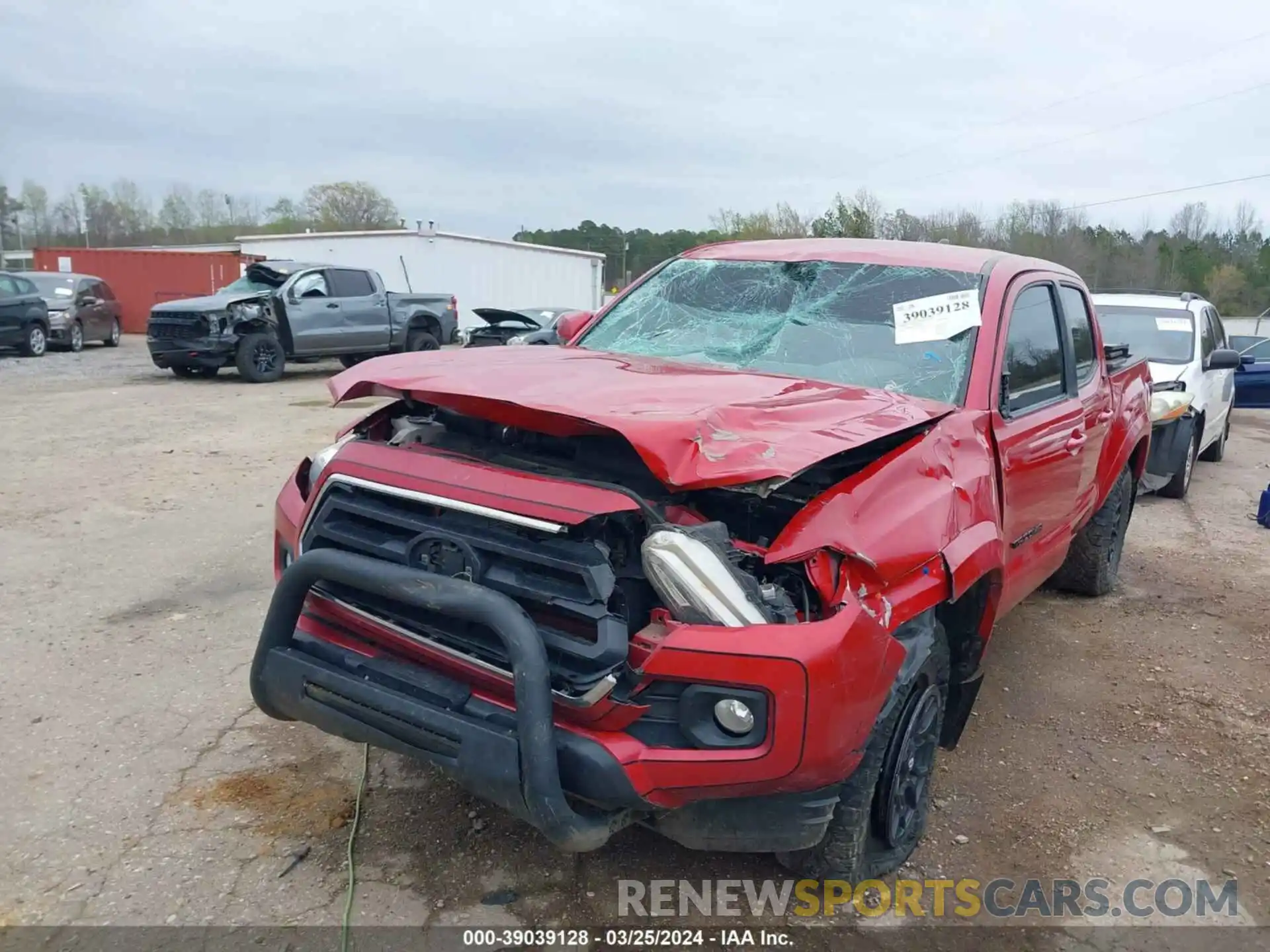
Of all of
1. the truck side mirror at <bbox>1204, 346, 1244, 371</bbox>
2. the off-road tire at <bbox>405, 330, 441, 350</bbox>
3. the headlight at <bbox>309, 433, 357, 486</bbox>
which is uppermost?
the truck side mirror at <bbox>1204, 346, 1244, 371</bbox>

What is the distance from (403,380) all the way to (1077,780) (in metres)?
2.87

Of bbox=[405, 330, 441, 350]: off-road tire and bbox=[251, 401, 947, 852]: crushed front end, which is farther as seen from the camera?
bbox=[405, 330, 441, 350]: off-road tire

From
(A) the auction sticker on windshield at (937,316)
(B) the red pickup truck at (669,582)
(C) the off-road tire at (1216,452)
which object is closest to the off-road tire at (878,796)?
(B) the red pickup truck at (669,582)

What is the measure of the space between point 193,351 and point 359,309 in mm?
2840

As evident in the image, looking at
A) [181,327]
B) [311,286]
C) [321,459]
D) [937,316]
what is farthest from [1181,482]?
[181,327]

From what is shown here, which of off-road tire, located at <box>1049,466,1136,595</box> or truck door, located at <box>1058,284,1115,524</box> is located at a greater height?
truck door, located at <box>1058,284,1115,524</box>

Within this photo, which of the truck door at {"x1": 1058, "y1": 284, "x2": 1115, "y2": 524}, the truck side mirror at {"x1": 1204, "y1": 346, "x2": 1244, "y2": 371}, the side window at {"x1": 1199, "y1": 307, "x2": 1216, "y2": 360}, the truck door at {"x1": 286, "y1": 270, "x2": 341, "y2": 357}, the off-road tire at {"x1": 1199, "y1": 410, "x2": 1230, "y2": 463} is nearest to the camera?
the truck door at {"x1": 1058, "y1": 284, "x2": 1115, "y2": 524}

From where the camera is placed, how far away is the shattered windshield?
3.55 meters

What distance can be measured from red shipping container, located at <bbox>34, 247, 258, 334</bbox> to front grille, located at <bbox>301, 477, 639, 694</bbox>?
1005 inches

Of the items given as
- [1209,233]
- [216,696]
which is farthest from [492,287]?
[1209,233]

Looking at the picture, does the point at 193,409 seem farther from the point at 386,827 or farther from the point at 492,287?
the point at 492,287

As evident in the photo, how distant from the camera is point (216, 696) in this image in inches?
159

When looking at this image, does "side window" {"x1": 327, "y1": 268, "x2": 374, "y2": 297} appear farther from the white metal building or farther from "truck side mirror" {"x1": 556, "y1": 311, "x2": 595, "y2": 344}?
"truck side mirror" {"x1": 556, "y1": 311, "x2": 595, "y2": 344}

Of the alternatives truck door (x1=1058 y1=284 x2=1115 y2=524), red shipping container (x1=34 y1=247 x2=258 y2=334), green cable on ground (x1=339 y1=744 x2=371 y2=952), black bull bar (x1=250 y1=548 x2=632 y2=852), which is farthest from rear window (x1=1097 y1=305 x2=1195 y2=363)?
red shipping container (x1=34 y1=247 x2=258 y2=334)
